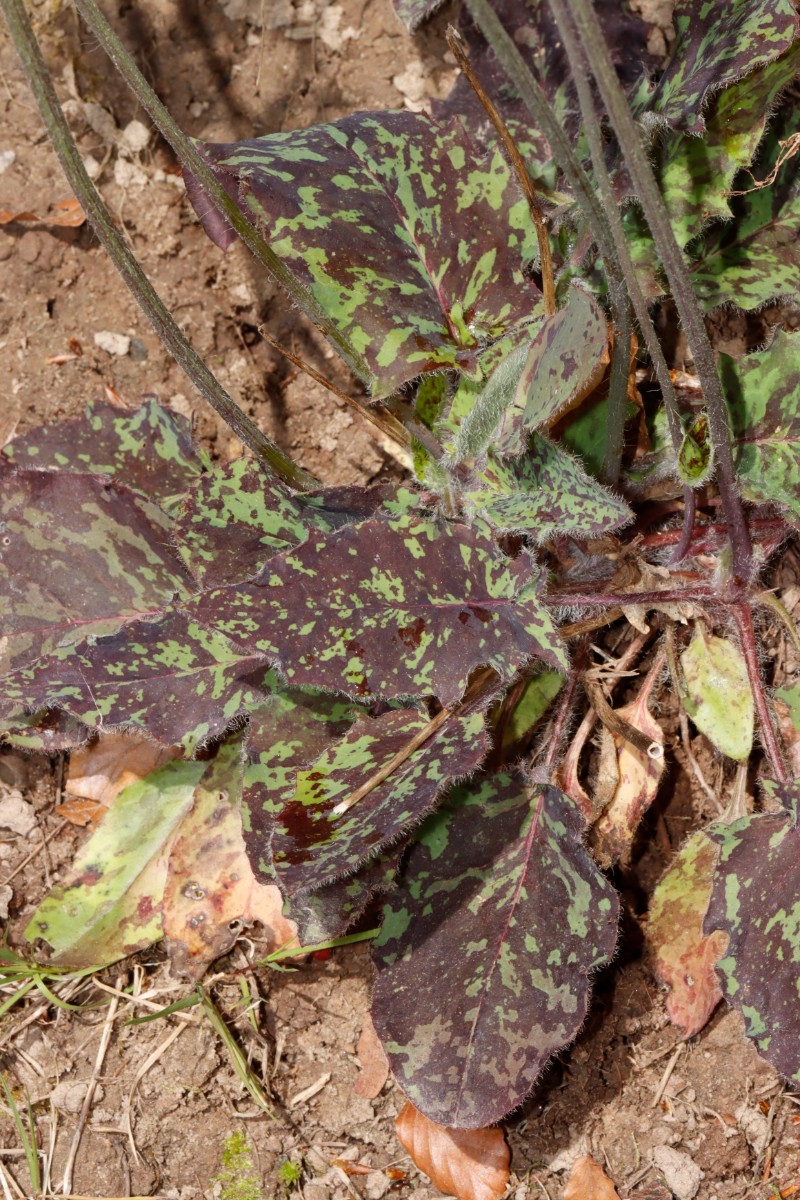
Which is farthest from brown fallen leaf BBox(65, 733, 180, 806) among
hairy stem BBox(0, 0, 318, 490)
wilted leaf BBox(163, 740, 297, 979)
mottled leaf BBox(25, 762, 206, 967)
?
hairy stem BBox(0, 0, 318, 490)

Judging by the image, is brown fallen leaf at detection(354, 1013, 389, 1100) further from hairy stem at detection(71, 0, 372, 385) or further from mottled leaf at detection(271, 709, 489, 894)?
hairy stem at detection(71, 0, 372, 385)

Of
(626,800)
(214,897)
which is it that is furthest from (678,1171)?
(214,897)

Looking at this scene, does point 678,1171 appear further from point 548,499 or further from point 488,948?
point 548,499

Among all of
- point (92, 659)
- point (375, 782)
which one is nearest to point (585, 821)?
point (375, 782)

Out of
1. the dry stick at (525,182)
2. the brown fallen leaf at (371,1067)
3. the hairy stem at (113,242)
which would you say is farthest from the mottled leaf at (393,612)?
the brown fallen leaf at (371,1067)

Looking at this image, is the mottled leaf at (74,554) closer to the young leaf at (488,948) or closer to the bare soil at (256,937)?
the bare soil at (256,937)

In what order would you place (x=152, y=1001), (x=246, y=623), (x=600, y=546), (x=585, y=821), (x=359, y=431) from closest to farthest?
(x=246, y=623)
(x=585, y=821)
(x=600, y=546)
(x=152, y=1001)
(x=359, y=431)

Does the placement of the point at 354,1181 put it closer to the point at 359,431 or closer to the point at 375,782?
the point at 375,782
